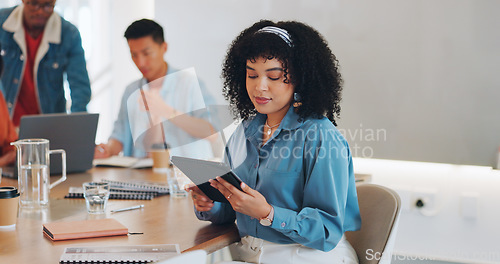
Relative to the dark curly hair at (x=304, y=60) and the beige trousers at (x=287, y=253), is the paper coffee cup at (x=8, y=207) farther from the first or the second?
the dark curly hair at (x=304, y=60)

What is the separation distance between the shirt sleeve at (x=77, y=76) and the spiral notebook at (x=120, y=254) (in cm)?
229

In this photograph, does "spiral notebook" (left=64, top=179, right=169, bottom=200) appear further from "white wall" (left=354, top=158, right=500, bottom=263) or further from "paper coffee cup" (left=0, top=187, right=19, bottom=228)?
"white wall" (left=354, top=158, right=500, bottom=263)

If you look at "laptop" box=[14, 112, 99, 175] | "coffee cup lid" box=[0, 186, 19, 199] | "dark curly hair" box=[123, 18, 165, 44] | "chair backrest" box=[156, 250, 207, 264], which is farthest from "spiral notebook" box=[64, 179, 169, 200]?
"dark curly hair" box=[123, 18, 165, 44]

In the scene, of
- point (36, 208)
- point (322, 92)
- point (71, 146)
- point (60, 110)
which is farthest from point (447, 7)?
point (60, 110)

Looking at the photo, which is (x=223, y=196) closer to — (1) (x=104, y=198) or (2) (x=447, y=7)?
(1) (x=104, y=198)

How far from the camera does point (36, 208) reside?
172cm

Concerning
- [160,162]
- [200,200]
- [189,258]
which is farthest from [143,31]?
[189,258]

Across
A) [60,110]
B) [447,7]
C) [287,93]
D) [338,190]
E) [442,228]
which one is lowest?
[442,228]

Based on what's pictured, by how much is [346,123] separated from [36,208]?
1.68 m

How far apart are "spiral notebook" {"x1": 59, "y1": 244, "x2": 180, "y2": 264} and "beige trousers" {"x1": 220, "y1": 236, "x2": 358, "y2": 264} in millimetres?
233

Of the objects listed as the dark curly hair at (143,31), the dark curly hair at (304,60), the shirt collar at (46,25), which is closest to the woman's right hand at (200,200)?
the dark curly hair at (304,60)

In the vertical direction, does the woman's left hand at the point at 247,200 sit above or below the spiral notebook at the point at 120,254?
above

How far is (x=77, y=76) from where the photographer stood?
3559mm

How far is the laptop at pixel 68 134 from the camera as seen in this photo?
2.05 meters
